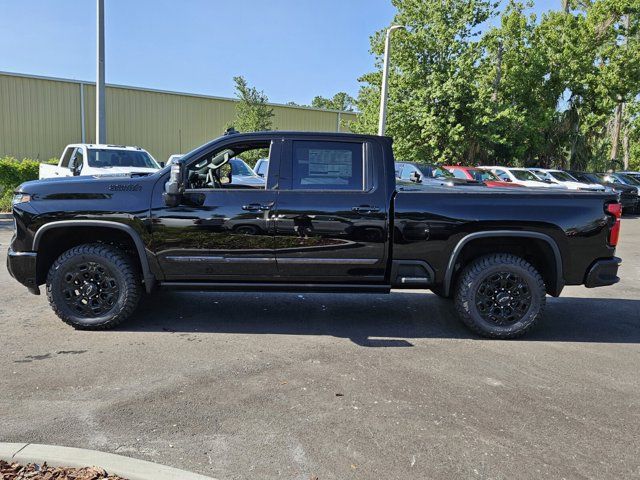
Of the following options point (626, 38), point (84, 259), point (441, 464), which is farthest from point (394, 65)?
point (441, 464)

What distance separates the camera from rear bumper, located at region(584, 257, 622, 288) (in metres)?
5.12

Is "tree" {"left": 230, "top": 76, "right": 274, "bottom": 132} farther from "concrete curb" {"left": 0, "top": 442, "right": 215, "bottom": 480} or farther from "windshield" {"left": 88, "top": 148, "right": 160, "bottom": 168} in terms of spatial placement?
"concrete curb" {"left": 0, "top": 442, "right": 215, "bottom": 480}

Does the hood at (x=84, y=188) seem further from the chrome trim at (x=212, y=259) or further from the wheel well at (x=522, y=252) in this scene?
the wheel well at (x=522, y=252)

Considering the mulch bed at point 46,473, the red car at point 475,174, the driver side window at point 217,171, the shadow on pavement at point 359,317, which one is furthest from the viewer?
the red car at point 475,174

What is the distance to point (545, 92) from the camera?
28.4m

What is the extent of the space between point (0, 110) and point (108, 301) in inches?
1154

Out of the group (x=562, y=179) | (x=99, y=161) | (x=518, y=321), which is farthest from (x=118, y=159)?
(x=562, y=179)

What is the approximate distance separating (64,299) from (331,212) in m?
2.68

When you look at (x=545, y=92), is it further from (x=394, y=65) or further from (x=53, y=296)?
(x=53, y=296)

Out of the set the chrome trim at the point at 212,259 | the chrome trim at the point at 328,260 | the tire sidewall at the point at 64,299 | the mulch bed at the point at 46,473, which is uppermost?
the chrome trim at the point at 328,260

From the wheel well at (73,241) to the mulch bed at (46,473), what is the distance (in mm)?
2630

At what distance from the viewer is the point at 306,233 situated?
4977 mm

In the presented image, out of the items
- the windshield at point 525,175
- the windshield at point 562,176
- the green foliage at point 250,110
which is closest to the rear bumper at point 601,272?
the windshield at point 525,175

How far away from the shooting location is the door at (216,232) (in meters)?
4.96
